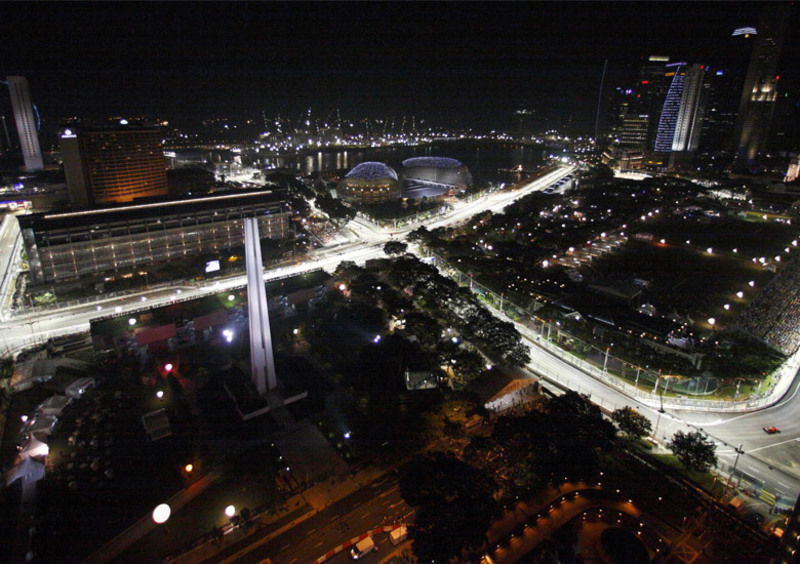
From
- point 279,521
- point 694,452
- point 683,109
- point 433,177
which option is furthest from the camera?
point 683,109

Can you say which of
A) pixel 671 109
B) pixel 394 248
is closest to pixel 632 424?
pixel 394 248

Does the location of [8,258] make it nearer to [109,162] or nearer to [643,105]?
[109,162]

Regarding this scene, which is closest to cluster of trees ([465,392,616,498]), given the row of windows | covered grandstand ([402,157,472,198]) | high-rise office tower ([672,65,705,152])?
the row of windows

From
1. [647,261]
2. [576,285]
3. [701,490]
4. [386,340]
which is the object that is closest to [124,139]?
[386,340]

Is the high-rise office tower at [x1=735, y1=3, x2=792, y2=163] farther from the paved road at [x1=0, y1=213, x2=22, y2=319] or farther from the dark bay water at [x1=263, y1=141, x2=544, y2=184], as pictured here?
the paved road at [x1=0, y1=213, x2=22, y2=319]

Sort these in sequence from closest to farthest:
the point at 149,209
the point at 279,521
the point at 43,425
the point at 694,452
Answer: the point at 279,521 → the point at 694,452 → the point at 43,425 → the point at 149,209

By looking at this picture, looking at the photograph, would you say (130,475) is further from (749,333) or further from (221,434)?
(749,333)
